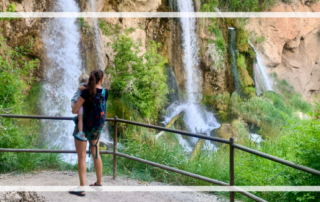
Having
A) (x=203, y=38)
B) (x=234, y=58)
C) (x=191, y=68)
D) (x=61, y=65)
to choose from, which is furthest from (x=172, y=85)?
(x=61, y=65)

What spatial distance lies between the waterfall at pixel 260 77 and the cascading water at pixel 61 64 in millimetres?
10219

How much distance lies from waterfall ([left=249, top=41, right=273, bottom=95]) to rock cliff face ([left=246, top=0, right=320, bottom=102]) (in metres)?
0.43

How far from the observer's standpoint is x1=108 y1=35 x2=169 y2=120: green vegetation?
1125cm

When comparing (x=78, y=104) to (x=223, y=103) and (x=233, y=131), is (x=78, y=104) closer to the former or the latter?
(x=233, y=131)

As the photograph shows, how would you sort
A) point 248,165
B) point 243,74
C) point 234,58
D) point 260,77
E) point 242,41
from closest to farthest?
1. point 248,165
2. point 243,74
3. point 234,58
4. point 242,41
5. point 260,77

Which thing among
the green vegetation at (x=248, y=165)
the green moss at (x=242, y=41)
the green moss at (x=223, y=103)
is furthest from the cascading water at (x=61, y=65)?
the green moss at (x=242, y=41)

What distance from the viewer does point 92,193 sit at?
420 centimetres

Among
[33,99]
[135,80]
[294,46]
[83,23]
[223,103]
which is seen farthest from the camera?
[294,46]

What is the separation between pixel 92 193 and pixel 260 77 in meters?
15.2

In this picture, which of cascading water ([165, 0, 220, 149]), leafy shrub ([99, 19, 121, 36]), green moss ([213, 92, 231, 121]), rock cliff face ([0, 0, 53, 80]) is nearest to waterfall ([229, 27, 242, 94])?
green moss ([213, 92, 231, 121])

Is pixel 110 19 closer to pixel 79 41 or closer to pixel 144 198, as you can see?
pixel 79 41

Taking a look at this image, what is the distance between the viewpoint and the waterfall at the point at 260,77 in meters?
17.4

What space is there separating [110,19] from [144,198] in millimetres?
10228

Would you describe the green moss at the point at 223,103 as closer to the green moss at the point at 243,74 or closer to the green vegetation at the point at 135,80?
the green moss at the point at 243,74
